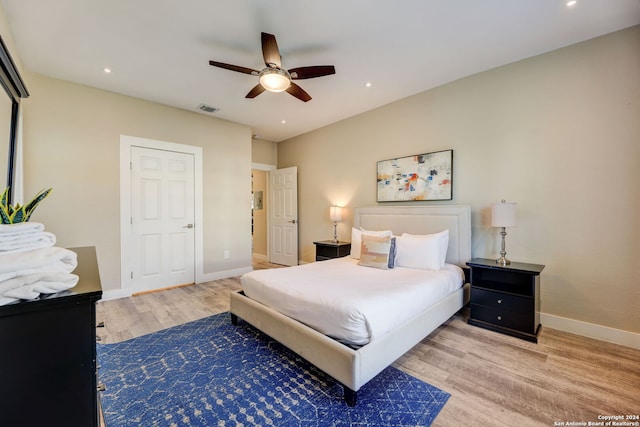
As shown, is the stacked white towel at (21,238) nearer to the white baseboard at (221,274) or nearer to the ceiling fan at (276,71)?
the ceiling fan at (276,71)

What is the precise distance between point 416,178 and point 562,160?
1527mm

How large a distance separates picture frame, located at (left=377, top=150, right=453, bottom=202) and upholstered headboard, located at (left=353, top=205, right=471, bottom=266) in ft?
0.70

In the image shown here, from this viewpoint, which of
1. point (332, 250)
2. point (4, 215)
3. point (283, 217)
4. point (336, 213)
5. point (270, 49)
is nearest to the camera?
point (4, 215)

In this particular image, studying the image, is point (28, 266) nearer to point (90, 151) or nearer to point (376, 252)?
point (376, 252)

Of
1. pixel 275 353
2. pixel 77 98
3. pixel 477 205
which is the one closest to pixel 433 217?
pixel 477 205

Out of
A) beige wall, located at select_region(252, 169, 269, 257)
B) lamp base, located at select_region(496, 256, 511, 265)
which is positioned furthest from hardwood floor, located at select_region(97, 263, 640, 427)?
beige wall, located at select_region(252, 169, 269, 257)

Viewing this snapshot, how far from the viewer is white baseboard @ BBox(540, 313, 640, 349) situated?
239 centimetres

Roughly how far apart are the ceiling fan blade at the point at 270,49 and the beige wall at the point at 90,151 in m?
2.61

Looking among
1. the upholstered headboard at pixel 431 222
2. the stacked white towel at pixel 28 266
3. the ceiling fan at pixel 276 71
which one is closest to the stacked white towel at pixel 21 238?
the stacked white towel at pixel 28 266

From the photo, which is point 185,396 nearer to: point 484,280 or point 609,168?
point 484,280

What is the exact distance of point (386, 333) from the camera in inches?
75.4

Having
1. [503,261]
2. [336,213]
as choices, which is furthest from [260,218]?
[503,261]

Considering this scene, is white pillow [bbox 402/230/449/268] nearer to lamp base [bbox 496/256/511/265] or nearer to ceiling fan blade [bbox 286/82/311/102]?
lamp base [bbox 496/256/511/265]

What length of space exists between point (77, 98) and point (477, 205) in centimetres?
518
